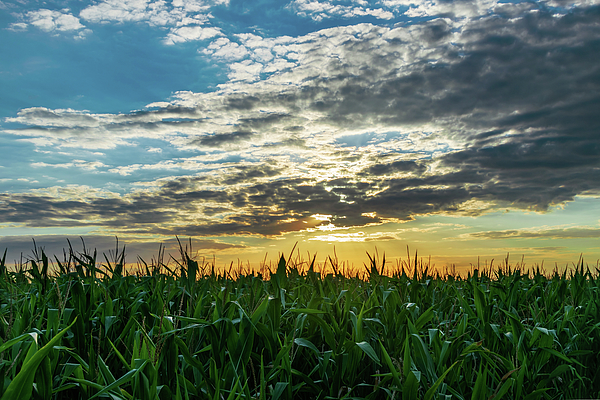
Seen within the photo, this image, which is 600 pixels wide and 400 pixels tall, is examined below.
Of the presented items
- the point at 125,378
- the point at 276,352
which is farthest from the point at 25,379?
the point at 276,352

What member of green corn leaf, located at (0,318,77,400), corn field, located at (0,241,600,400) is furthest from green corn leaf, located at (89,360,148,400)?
green corn leaf, located at (0,318,77,400)

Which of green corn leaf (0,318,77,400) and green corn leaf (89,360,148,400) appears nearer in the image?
green corn leaf (0,318,77,400)

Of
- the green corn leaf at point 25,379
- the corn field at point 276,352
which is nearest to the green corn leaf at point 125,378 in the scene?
the corn field at point 276,352

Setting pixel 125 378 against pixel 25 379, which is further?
pixel 125 378

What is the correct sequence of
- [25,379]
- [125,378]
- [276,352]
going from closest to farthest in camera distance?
[25,379]
[125,378]
[276,352]

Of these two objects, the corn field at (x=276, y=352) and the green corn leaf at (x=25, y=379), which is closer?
the green corn leaf at (x=25, y=379)

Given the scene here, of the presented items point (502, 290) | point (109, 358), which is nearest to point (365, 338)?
point (109, 358)

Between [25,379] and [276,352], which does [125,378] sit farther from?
[276,352]

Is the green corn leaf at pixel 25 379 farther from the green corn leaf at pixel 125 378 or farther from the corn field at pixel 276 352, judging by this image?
the green corn leaf at pixel 125 378

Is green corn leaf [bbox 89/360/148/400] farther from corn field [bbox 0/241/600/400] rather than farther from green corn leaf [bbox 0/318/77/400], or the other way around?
green corn leaf [bbox 0/318/77/400]

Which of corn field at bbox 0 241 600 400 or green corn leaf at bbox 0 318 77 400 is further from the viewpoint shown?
corn field at bbox 0 241 600 400

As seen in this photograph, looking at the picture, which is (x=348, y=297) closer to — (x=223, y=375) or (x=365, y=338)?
(x=365, y=338)

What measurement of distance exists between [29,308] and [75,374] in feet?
6.29

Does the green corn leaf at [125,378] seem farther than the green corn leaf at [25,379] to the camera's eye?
Yes
